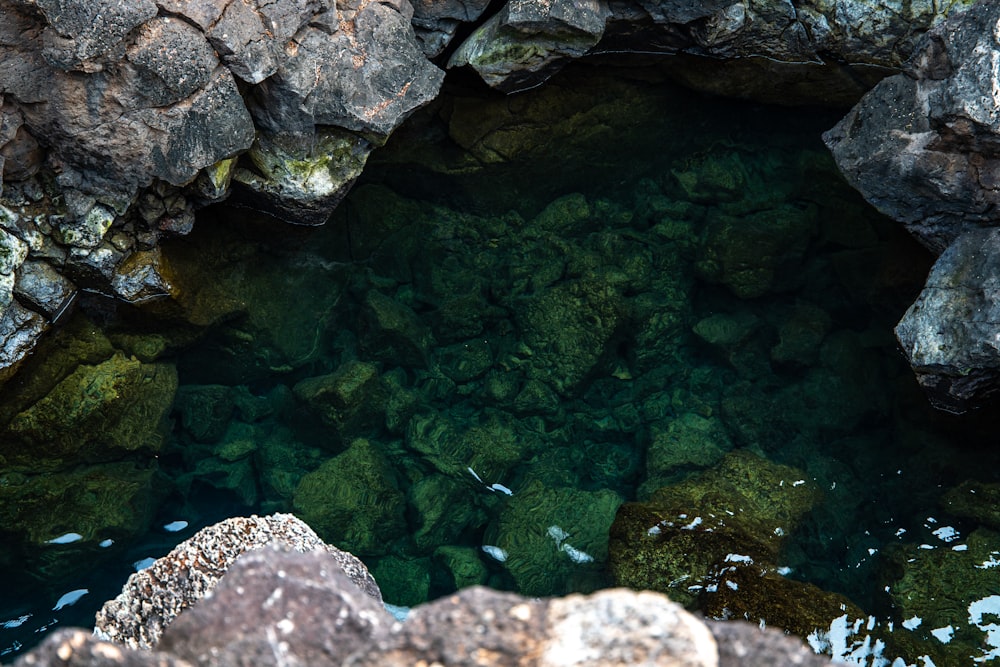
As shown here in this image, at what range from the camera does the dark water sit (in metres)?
5.07

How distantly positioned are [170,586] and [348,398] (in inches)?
91.4

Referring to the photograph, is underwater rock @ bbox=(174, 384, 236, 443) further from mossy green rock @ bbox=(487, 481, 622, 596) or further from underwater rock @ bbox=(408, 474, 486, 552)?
mossy green rock @ bbox=(487, 481, 622, 596)

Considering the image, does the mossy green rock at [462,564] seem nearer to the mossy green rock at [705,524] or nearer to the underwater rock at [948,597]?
the mossy green rock at [705,524]

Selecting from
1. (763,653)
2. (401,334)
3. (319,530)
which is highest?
(763,653)

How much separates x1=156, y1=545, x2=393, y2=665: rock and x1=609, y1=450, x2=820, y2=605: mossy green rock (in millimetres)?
2498

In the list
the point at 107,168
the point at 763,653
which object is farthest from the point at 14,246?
the point at 763,653

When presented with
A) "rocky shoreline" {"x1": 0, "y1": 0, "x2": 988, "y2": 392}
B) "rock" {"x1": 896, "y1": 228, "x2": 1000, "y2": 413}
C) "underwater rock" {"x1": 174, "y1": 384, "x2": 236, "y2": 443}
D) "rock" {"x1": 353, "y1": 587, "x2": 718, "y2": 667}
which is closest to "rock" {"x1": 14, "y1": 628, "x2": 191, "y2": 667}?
"rock" {"x1": 353, "y1": 587, "x2": 718, "y2": 667}

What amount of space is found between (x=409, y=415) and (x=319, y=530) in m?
0.99

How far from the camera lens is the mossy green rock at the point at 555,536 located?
4.93 m

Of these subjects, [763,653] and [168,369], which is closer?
[763,653]

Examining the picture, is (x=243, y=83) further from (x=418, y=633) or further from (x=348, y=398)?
(x=418, y=633)

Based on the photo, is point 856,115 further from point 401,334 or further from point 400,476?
point 400,476

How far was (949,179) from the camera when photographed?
484 cm

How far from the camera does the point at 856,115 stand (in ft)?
17.7
